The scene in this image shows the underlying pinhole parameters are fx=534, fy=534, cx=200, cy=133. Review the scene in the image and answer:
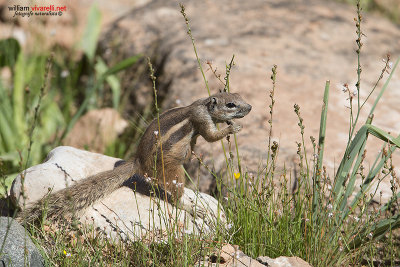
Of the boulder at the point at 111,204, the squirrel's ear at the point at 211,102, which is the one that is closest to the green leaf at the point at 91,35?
the boulder at the point at 111,204

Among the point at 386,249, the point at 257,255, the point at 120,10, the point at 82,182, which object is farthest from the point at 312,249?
the point at 120,10

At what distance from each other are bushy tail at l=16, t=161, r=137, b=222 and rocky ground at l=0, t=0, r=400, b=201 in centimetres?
114

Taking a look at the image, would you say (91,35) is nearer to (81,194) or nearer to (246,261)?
(81,194)

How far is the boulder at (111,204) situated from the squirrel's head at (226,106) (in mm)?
680

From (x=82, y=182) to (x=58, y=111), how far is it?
3510 mm

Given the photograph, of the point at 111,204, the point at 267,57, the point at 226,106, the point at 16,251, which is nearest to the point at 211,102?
the point at 226,106

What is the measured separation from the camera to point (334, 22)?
7871 millimetres

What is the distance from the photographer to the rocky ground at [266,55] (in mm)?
5590

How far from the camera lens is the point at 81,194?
4121 mm

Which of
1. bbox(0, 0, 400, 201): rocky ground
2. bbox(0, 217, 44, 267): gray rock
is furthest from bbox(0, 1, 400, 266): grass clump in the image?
bbox(0, 0, 400, 201): rocky ground

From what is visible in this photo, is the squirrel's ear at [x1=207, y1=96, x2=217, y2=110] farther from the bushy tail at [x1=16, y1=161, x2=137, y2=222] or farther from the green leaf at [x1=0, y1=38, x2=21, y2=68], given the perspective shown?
the green leaf at [x1=0, y1=38, x2=21, y2=68]

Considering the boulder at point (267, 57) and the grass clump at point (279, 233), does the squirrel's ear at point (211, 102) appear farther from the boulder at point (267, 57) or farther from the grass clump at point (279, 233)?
the boulder at point (267, 57)

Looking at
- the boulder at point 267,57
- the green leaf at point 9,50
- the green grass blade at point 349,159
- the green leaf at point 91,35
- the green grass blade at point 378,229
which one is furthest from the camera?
the green leaf at point 91,35

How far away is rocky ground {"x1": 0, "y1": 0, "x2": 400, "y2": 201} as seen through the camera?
18.3ft
